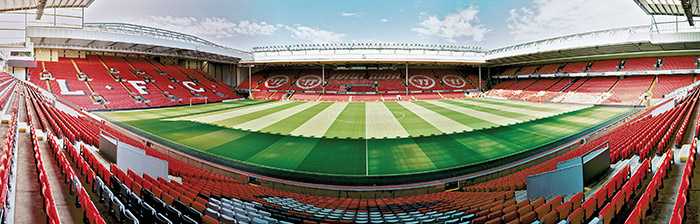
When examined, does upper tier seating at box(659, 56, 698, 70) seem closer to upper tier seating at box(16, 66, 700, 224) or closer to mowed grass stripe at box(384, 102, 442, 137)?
mowed grass stripe at box(384, 102, 442, 137)

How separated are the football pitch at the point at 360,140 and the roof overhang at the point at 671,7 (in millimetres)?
6679

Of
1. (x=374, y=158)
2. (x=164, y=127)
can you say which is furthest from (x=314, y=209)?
(x=164, y=127)

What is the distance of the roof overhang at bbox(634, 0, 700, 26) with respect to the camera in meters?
14.9

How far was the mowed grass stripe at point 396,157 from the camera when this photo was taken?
991 cm

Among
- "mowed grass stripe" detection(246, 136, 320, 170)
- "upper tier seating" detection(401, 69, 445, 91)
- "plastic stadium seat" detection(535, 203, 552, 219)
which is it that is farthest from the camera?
"upper tier seating" detection(401, 69, 445, 91)

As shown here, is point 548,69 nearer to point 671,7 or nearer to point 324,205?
point 671,7

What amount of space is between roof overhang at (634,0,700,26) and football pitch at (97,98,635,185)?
668 cm

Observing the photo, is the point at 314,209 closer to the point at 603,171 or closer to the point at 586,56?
the point at 603,171

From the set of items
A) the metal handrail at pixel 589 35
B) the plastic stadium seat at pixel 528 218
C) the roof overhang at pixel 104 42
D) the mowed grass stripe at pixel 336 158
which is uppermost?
the metal handrail at pixel 589 35

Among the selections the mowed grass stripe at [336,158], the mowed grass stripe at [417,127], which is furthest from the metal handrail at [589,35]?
the mowed grass stripe at [336,158]

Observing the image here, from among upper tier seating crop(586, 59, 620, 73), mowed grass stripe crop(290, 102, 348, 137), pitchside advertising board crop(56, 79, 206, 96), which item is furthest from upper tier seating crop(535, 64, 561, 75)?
pitchside advertising board crop(56, 79, 206, 96)

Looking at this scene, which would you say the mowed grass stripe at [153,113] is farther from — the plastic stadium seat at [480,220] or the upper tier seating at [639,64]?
the upper tier seating at [639,64]

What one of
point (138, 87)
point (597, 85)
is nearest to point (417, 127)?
point (597, 85)

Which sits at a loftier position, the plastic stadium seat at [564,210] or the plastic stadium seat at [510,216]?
the plastic stadium seat at [564,210]
